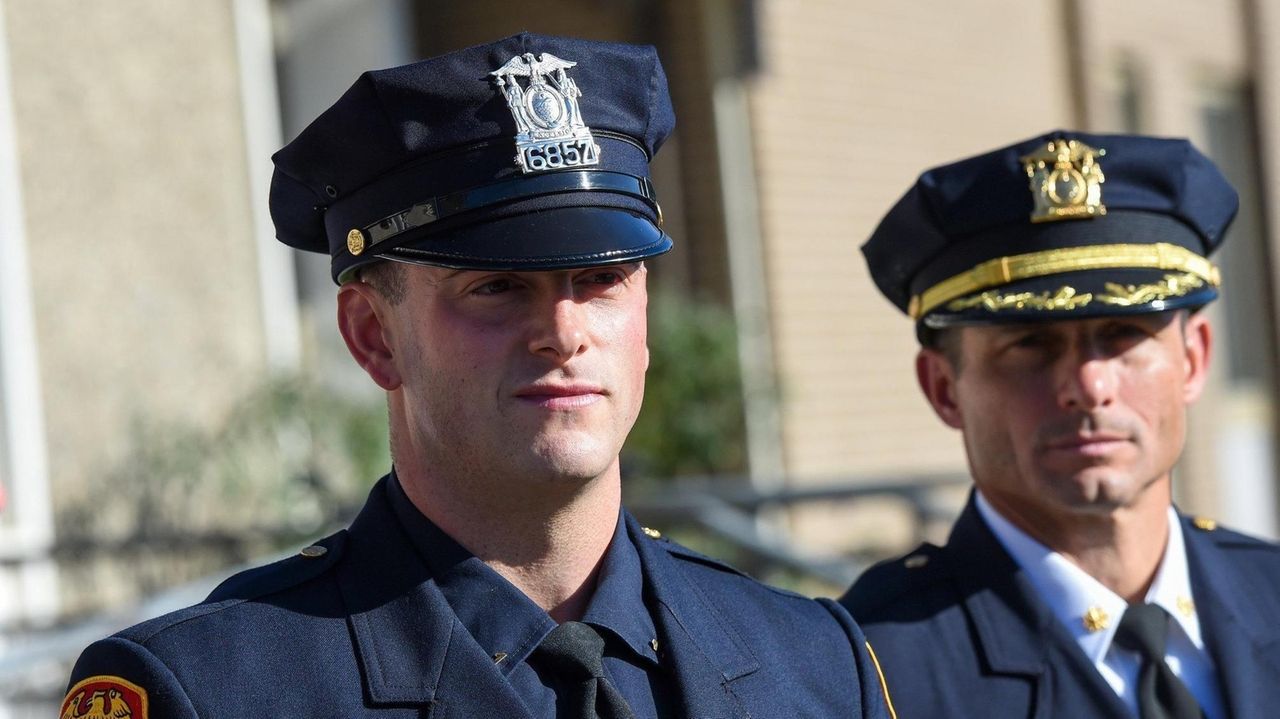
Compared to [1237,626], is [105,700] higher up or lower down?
higher up

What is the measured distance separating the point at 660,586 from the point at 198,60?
516 centimetres

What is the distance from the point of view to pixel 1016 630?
8.82 feet

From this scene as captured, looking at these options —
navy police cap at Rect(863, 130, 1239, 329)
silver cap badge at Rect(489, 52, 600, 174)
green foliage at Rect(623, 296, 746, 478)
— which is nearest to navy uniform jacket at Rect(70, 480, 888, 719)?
silver cap badge at Rect(489, 52, 600, 174)

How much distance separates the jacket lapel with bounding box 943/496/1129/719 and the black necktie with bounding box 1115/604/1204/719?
0.05m

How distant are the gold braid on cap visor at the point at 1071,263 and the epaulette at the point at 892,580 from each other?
48 cm

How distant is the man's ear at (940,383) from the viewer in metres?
2.85

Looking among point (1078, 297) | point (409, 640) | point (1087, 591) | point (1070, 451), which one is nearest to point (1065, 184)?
point (1078, 297)

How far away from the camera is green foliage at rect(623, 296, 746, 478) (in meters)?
7.54

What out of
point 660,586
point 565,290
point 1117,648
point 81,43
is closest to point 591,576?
point 660,586

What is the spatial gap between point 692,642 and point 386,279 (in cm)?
63

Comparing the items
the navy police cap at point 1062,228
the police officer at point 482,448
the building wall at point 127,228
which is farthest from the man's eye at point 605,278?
the building wall at point 127,228

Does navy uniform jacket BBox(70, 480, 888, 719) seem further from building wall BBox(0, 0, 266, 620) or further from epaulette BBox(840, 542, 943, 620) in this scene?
building wall BBox(0, 0, 266, 620)

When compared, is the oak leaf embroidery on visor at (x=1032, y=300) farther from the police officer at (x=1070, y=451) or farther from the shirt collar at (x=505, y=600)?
the shirt collar at (x=505, y=600)

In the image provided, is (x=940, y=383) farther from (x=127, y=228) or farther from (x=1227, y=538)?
(x=127, y=228)
